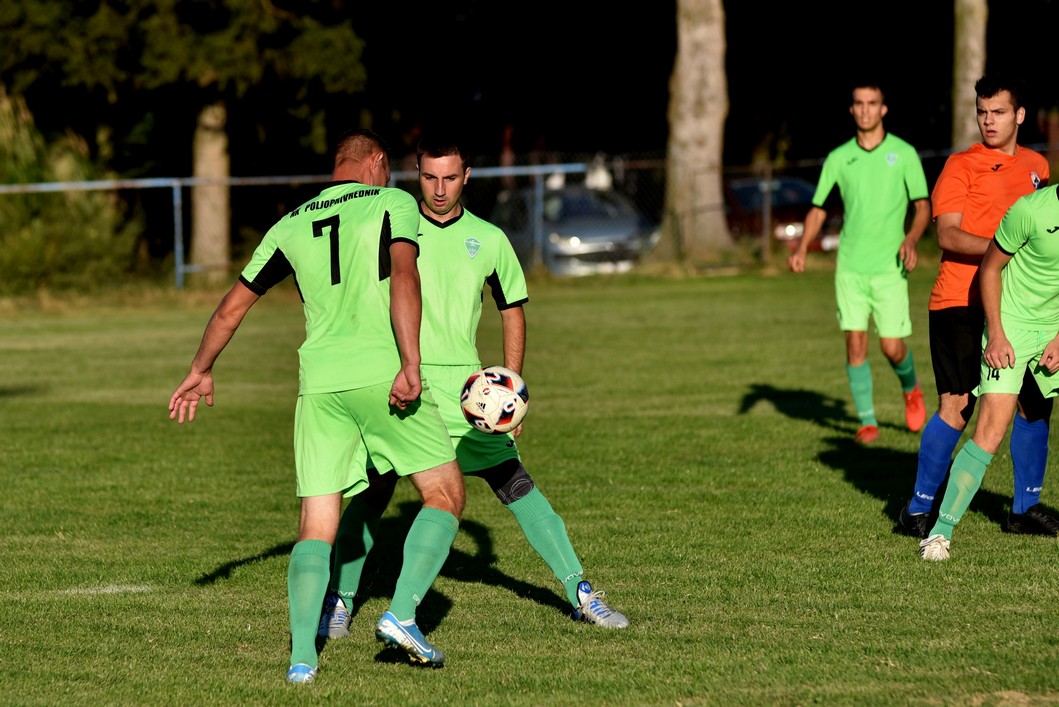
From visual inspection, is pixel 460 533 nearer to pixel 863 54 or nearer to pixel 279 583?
pixel 279 583

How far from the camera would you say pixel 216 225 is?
26875 mm

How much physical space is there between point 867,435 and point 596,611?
506cm

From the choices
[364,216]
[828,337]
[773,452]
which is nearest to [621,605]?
[364,216]

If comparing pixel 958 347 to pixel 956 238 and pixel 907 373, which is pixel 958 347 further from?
pixel 907 373

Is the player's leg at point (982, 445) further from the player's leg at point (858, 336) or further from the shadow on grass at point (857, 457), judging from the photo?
the player's leg at point (858, 336)

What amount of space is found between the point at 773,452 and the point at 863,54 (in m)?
27.9

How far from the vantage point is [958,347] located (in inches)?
302

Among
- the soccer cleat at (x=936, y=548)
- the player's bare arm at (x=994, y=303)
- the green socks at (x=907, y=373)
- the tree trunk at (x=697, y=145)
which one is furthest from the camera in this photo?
the tree trunk at (x=697, y=145)

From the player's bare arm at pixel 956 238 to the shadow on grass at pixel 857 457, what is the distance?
1486mm

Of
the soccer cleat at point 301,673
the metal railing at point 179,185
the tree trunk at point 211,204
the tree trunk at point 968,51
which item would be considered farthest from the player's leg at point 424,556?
the tree trunk at point 968,51

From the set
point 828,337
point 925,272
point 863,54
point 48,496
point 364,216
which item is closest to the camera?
point 364,216

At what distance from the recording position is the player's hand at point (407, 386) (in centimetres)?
541

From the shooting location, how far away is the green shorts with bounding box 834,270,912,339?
35.2 ft

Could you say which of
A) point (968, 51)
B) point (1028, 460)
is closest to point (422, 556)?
point (1028, 460)
